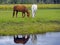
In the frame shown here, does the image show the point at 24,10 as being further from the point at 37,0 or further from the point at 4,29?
the point at 37,0

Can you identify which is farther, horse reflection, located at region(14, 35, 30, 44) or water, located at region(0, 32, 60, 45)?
horse reflection, located at region(14, 35, 30, 44)

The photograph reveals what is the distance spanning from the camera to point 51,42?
16.8 m

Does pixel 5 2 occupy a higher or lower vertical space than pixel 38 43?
lower

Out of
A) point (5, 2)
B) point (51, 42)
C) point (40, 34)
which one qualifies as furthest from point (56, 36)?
point (5, 2)

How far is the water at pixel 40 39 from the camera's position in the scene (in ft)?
54.5

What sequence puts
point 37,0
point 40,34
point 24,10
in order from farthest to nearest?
point 37,0 < point 24,10 < point 40,34

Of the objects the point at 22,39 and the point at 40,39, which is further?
the point at 40,39

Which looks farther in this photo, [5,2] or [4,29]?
[5,2]

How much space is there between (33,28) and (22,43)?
16.6ft

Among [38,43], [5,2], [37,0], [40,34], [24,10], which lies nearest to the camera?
[38,43]

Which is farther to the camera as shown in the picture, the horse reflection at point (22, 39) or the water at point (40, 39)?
the horse reflection at point (22, 39)

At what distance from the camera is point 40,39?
18156mm

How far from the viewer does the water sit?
1662 cm

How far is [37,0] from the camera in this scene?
99688 millimetres
